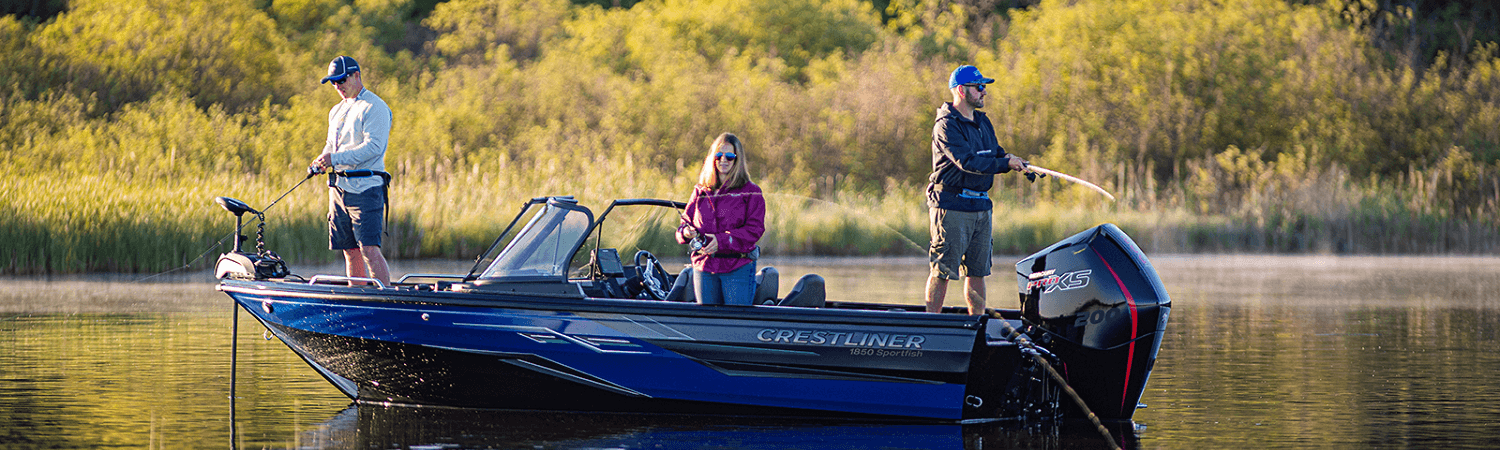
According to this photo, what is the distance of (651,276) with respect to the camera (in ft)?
24.9

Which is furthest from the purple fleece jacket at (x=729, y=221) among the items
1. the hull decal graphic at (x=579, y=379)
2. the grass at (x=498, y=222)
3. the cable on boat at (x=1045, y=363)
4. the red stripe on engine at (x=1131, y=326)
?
the grass at (x=498, y=222)

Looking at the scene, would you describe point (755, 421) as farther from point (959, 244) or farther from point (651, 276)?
point (959, 244)

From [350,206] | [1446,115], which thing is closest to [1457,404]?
[350,206]

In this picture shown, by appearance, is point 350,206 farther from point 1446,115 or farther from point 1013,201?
point 1446,115

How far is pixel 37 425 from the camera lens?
6617mm

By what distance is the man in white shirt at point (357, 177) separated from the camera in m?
7.80

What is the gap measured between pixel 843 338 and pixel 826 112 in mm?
23512

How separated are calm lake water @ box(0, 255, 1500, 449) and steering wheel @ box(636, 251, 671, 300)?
679 millimetres

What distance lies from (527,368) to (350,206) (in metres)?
1.48

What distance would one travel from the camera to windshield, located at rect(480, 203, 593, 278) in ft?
23.2

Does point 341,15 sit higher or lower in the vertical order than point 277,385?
higher

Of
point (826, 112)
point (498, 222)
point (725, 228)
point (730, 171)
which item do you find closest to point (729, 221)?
point (725, 228)

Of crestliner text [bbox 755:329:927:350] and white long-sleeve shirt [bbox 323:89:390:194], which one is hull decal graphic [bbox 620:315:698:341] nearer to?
crestliner text [bbox 755:329:927:350]

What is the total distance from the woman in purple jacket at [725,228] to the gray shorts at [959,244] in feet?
2.88
